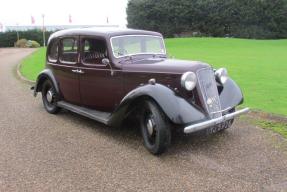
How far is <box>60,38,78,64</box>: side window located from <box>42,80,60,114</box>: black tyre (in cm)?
77

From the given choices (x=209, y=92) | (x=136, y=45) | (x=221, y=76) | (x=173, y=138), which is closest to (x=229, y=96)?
(x=221, y=76)

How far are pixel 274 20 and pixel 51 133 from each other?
139 feet

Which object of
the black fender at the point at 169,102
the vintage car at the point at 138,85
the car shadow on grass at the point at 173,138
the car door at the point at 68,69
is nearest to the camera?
the black fender at the point at 169,102

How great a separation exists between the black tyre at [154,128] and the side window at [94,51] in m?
1.42

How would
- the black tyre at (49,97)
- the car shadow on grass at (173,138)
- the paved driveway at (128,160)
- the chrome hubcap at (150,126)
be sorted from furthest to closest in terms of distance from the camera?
the black tyre at (49,97) < the car shadow on grass at (173,138) < the chrome hubcap at (150,126) < the paved driveway at (128,160)

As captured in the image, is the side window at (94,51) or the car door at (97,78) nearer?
the car door at (97,78)

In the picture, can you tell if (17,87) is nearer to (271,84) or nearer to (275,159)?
(271,84)

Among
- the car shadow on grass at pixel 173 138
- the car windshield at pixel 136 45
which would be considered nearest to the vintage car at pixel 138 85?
the car windshield at pixel 136 45

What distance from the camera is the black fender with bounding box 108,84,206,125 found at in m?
5.58

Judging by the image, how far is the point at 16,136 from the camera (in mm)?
7035

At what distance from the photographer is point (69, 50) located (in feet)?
26.2

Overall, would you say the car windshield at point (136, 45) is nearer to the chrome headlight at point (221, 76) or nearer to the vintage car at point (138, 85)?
the vintage car at point (138, 85)

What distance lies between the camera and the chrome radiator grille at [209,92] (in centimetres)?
601

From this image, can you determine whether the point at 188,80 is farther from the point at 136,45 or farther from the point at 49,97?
the point at 49,97
